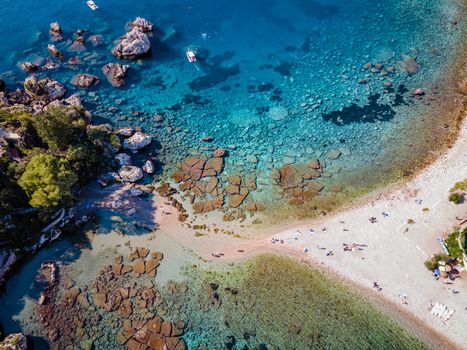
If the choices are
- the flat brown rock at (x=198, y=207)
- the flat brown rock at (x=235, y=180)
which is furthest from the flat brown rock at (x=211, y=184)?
the flat brown rock at (x=198, y=207)

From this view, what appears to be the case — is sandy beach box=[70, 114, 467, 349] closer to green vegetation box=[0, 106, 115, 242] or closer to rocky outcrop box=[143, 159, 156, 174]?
rocky outcrop box=[143, 159, 156, 174]

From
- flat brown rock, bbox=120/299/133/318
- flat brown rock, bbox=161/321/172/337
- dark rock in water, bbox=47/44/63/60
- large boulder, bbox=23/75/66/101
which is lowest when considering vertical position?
flat brown rock, bbox=161/321/172/337

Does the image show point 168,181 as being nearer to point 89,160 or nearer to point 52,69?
point 89,160

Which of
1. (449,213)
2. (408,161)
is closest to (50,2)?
(408,161)

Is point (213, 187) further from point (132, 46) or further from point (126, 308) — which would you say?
point (132, 46)

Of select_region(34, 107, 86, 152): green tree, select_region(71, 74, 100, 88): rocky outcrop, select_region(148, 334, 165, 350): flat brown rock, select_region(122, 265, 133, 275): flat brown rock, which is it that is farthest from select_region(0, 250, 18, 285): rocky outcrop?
select_region(71, 74, 100, 88): rocky outcrop
